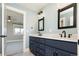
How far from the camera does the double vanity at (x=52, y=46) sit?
1375mm

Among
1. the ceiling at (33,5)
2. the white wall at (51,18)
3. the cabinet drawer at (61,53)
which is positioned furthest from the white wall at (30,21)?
the cabinet drawer at (61,53)

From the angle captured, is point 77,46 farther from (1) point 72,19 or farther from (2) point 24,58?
(2) point 24,58

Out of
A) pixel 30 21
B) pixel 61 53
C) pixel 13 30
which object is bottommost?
pixel 61 53

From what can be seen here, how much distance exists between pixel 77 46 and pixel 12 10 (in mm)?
1119

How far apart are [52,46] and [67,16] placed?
0.53 meters

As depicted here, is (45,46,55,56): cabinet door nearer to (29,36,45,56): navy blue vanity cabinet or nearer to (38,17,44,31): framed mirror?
(29,36,45,56): navy blue vanity cabinet

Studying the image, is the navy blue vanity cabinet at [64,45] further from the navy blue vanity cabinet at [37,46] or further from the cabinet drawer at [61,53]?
the navy blue vanity cabinet at [37,46]

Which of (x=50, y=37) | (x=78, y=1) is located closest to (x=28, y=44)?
(x=50, y=37)

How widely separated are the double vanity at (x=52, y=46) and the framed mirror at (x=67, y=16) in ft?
0.76

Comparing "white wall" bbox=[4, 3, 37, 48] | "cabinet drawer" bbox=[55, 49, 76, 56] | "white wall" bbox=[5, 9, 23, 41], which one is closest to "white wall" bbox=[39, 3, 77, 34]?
"white wall" bbox=[4, 3, 37, 48]

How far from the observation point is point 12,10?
5.34 feet

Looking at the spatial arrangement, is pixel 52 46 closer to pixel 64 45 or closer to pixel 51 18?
pixel 64 45

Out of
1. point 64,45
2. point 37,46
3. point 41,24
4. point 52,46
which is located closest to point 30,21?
point 41,24

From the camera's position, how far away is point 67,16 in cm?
158
